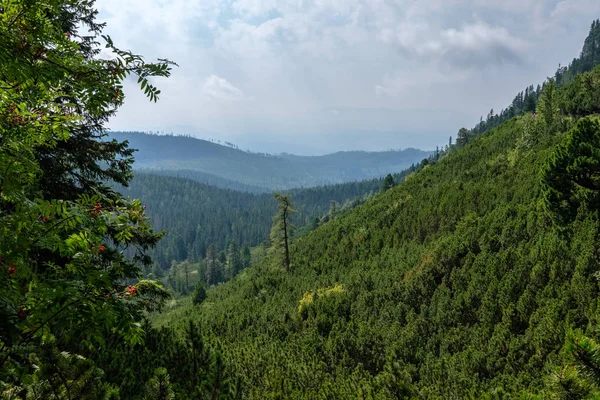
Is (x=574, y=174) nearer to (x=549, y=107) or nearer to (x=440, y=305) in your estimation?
(x=440, y=305)

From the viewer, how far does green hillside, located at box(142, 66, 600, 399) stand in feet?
31.2

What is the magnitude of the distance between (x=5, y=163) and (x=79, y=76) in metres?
0.90

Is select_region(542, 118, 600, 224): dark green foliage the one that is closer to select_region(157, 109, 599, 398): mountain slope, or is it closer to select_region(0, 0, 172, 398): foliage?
select_region(157, 109, 599, 398): mountain slope

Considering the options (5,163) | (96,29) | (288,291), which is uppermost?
(96,29)

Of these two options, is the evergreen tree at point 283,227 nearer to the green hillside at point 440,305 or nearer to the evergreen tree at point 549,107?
the green hillside at point 440,305

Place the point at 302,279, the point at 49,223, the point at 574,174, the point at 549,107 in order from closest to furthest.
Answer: the point at 49,223 → the point at 574,174 → the point at 302,279 → the point at 549,107

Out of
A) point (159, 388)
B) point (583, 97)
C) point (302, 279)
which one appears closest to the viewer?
point (159, 388)

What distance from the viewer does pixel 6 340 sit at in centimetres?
237

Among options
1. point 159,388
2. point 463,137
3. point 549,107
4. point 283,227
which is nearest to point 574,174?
point 159,388

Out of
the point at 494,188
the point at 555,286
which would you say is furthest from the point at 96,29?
the point at 494,188

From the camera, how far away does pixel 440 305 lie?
14.3 m

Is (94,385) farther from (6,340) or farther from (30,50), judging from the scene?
(30,50)

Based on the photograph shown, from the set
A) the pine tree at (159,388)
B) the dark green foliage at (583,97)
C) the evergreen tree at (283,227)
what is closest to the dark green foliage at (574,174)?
the pine tree at (159,388)

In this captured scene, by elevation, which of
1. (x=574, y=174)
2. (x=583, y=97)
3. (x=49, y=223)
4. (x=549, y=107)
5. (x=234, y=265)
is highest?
(x=583, y=97)
